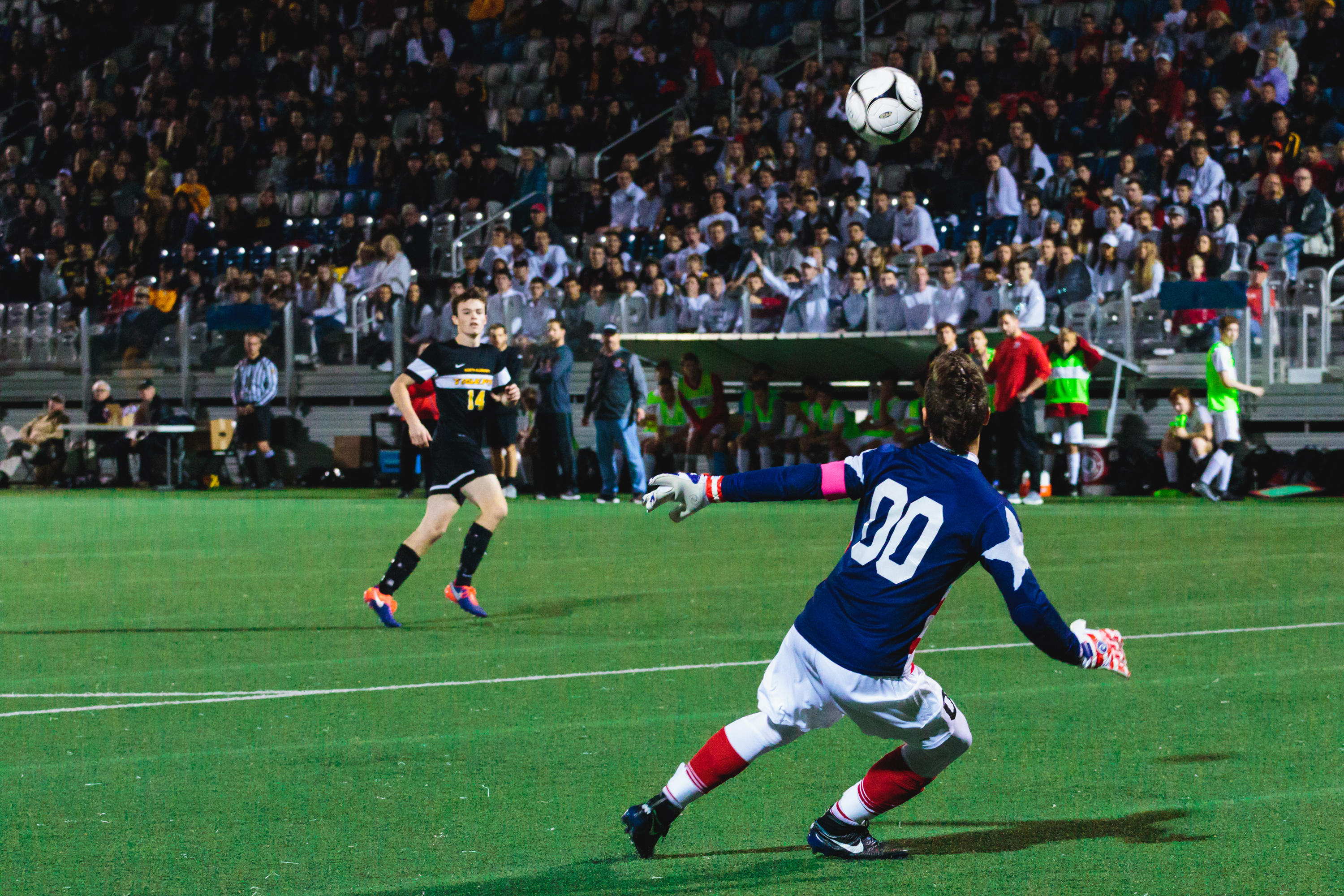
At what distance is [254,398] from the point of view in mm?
25047

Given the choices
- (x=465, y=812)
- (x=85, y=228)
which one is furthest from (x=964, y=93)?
(x=465, y=812)

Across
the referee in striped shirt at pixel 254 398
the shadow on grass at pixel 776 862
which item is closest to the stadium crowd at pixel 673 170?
the referee in striped shirt at pixel 254 398

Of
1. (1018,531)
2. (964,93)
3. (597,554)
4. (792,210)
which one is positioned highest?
(964,93)

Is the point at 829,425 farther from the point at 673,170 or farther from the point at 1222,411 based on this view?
the point at 673,170

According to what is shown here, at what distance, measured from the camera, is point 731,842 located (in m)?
5.09

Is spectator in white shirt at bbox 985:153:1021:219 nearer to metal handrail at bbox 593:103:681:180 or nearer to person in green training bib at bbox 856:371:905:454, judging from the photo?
person in green training bib at bbox 856:371:905:454

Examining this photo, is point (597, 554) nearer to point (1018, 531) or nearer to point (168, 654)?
point (168, 654)

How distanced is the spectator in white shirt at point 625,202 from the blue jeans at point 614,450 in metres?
5.53

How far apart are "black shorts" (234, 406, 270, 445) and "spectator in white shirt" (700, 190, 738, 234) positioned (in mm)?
6951

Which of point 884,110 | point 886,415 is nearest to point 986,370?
point 886,415

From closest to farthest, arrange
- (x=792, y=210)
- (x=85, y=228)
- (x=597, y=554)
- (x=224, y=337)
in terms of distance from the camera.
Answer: (x=597, y=554)
(x=792, y=210)
(x=224, y=337)
(x=85, y=228)

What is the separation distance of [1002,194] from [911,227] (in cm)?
127

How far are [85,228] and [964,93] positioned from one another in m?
16.1

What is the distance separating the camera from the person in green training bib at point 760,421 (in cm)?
2206
